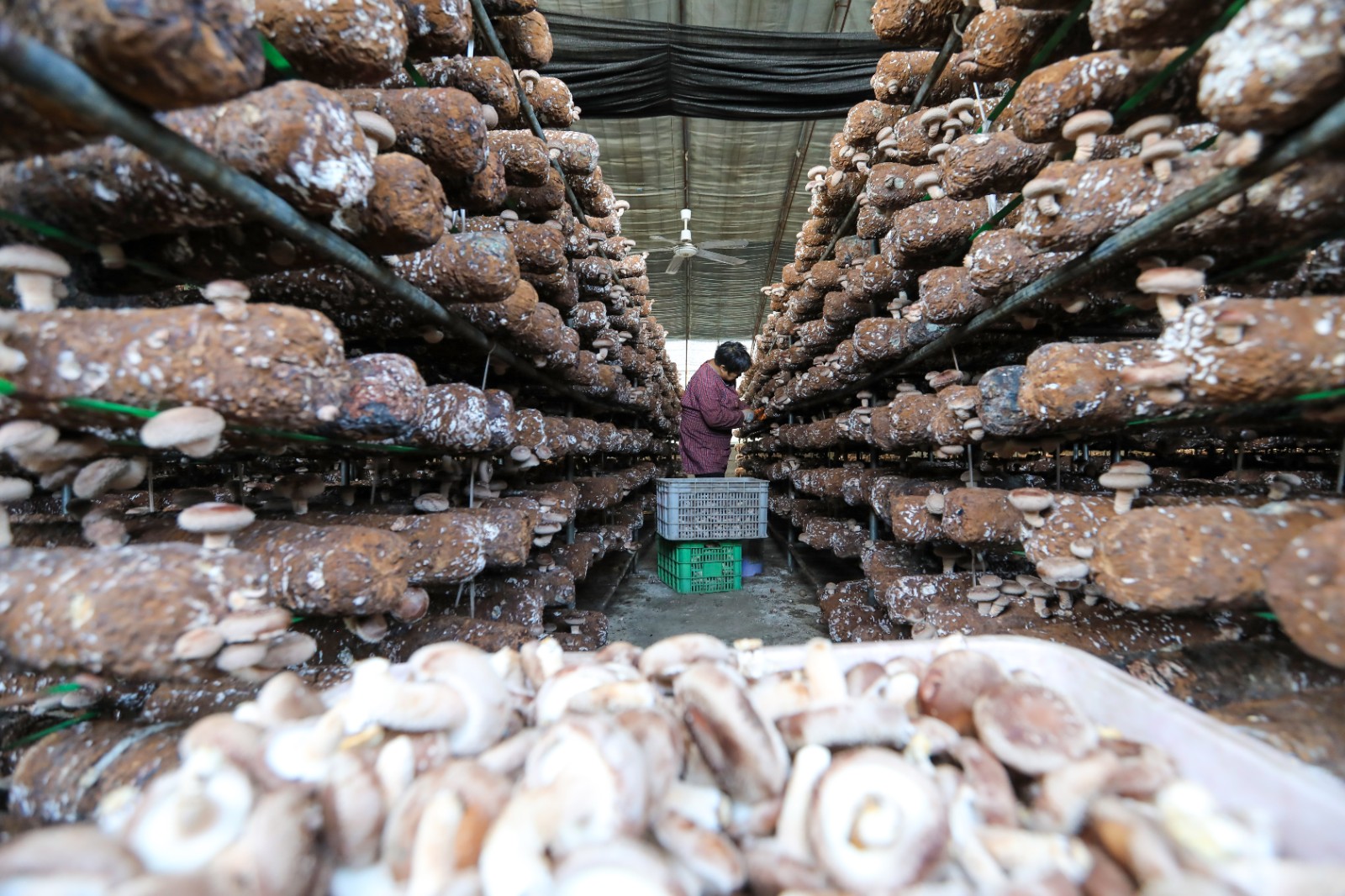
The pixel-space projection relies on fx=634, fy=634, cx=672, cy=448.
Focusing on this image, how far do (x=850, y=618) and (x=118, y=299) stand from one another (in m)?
3.60

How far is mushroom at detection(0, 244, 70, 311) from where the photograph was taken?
1.15 m

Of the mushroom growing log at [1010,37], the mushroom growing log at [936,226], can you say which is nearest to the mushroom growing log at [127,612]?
the mushroom growing log at [1010,37]

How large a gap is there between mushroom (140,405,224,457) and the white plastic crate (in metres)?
3.79

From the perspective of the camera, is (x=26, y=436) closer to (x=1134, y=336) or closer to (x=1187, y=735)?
(x=1187, y=735)

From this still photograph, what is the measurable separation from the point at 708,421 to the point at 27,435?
5.23 m

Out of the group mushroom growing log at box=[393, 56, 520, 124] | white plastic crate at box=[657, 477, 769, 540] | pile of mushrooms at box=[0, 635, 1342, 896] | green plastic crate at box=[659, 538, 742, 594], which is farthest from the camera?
green plastic crate at box=[659, 538, 742, 594]

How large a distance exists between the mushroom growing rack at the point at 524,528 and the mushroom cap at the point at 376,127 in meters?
0.01

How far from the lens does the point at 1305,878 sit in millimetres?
621

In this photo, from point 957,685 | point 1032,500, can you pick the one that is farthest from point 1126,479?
point 957,685

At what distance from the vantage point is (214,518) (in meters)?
1.22

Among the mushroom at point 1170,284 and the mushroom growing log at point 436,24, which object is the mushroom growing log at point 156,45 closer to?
the mushroom growing log at point 436,24

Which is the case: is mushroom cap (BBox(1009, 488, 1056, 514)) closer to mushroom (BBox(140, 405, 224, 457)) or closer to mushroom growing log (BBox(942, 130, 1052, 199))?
mushroom growing log (BBox(942, 130, 1052, 199))

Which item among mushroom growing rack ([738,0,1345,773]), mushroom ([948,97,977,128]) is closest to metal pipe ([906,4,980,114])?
mushroom growing rack ([738,0,1345,773])

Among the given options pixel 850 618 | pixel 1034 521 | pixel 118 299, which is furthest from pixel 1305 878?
pixel 850 618
